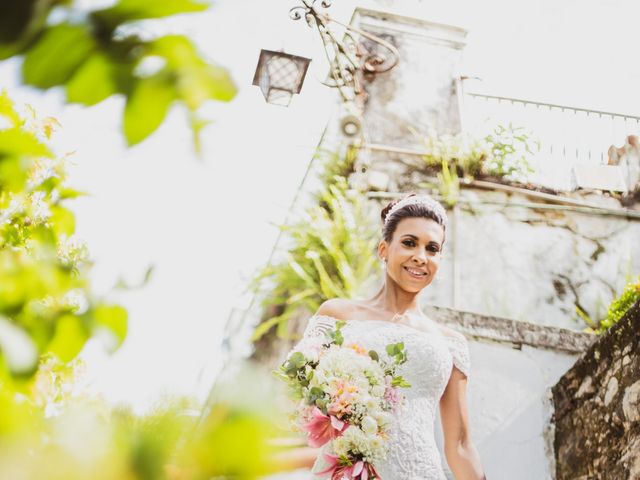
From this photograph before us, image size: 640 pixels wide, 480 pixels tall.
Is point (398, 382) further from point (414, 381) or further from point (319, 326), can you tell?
point (319, 326)

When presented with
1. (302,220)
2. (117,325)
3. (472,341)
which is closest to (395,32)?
(302,220)

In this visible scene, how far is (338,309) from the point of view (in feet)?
10.8

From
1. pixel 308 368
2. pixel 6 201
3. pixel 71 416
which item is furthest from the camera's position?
pixel 308 368

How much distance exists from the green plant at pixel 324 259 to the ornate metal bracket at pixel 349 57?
4.24 feet

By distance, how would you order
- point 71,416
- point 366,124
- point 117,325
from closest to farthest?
1. point 71,416
2. point 117,325
3. point 366,124

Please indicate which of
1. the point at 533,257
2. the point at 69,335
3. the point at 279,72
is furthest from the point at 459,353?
the point at 279,72

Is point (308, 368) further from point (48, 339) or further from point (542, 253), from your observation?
point (542, 253)

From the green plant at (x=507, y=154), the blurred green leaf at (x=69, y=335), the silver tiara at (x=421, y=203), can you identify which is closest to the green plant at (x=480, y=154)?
the green plant at (x=507, y=154)

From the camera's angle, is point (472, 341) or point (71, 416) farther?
point (472, 341)

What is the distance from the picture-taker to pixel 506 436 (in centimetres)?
382

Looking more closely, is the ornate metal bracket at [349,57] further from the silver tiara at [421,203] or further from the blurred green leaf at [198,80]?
the blurred green leaf at [198,80]

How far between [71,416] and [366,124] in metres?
7.79

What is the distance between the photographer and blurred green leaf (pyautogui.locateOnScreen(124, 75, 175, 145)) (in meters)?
0.36

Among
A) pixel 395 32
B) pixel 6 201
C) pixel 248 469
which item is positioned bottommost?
pixel 248 469
